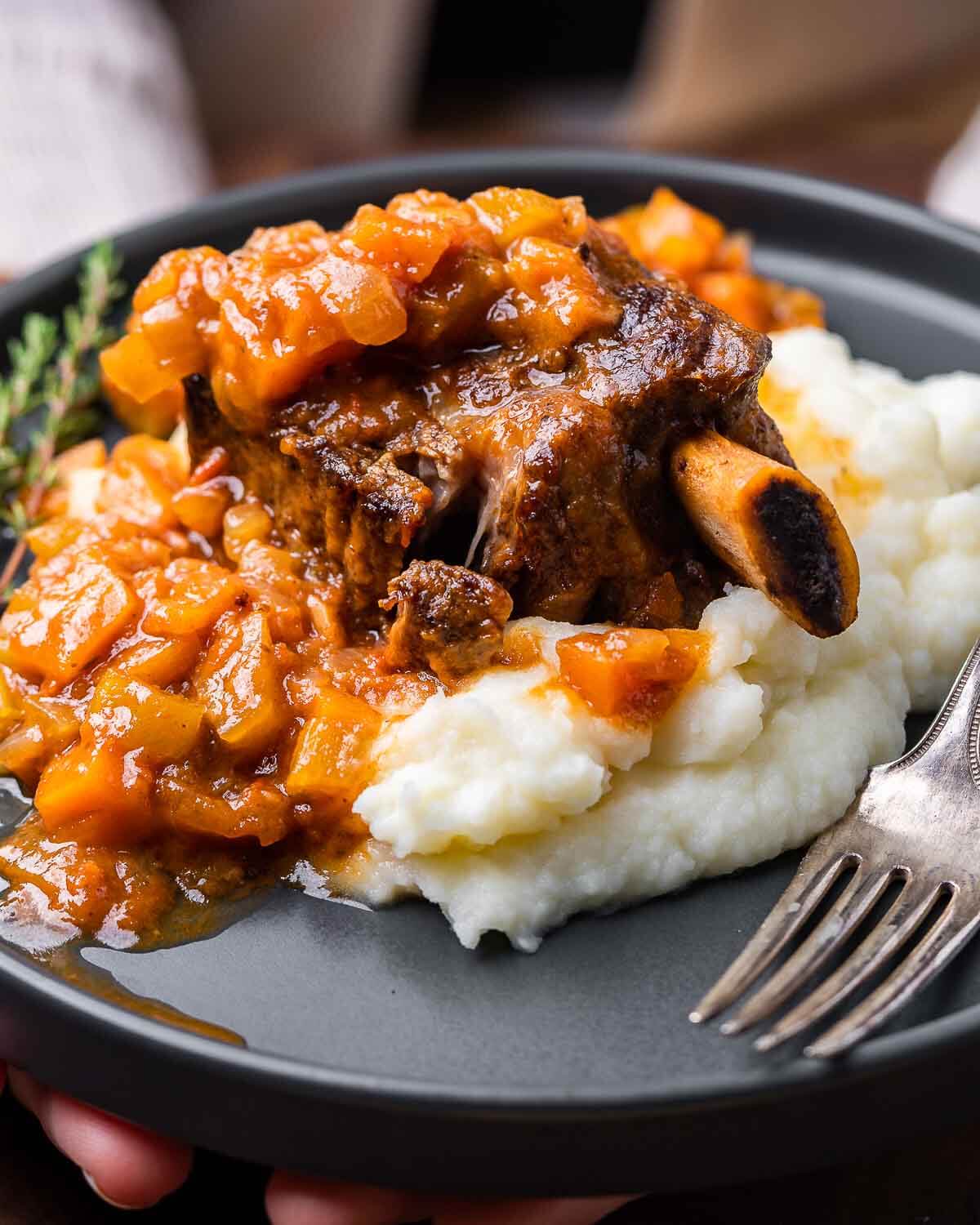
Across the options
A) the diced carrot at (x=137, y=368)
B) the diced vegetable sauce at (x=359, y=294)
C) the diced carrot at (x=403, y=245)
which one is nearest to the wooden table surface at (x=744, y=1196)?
the diced vegetable sauce at (x=359, y=294)

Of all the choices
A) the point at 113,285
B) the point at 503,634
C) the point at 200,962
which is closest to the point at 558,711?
the point at 503,634

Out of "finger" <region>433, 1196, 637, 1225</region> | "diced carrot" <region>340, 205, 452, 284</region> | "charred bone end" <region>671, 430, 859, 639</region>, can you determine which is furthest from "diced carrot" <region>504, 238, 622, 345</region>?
"finger" <region>433, 1196, 637, 1225</region>

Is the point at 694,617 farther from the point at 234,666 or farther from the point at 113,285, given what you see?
the point at 113,285

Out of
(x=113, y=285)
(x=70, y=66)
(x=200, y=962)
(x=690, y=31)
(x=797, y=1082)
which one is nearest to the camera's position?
(x=797, y=1082)

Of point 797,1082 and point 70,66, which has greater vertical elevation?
point 797,1082

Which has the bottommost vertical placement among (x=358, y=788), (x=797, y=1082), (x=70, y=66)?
(x=70, y=66)

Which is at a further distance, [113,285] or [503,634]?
[113,285]

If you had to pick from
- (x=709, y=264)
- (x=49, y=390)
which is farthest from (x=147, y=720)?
(x=709, y=264)
